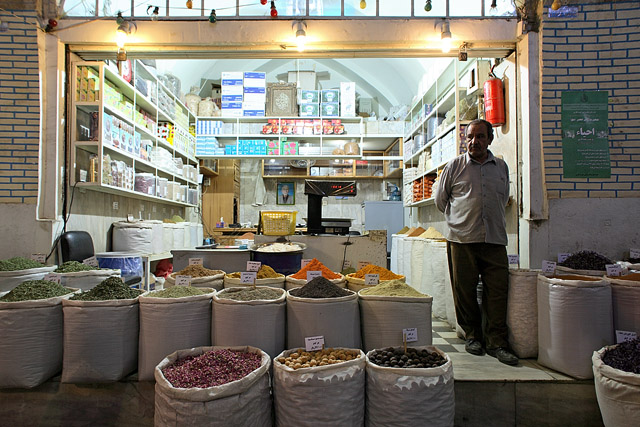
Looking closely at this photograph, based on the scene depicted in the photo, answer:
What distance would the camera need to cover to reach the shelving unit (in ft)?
11.5

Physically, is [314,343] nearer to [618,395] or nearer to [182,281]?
[182,281]

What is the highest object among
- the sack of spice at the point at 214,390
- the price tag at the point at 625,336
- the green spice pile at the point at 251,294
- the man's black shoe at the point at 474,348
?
the green spice pile at the point at 251,294

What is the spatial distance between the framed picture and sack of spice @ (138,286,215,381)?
622 cm

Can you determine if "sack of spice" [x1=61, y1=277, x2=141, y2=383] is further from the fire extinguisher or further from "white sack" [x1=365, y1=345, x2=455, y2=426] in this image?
the fire extinguisher

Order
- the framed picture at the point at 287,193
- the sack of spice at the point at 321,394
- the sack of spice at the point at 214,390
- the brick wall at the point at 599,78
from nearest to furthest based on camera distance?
the sack of spice at the point at 214,390 → the sack of spice at the point at 321,394 → the brick wall at the point at 599,78 → the framed picture at the point at 287,193

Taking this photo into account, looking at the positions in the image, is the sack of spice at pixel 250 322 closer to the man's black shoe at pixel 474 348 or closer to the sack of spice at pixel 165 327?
the sack of spice at pixel 165 327

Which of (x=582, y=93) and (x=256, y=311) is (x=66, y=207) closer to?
(x=256, y=311)

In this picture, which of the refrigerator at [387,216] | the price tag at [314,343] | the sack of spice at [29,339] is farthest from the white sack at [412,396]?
the refrigerator at [387,216]

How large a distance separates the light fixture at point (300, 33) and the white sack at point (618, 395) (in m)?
2.93

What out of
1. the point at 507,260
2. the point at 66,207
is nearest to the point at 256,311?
the point at 507,260

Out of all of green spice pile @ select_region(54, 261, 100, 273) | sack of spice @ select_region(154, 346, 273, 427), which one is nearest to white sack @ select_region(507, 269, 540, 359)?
sack of spice @ select_region(154, 346, 273, 427)

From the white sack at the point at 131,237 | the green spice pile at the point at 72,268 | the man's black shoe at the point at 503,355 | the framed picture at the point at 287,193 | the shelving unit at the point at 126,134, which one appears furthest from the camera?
the framed picture at the point at 287,193

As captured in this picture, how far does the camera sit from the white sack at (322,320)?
1.92 metres

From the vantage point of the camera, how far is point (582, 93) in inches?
114
